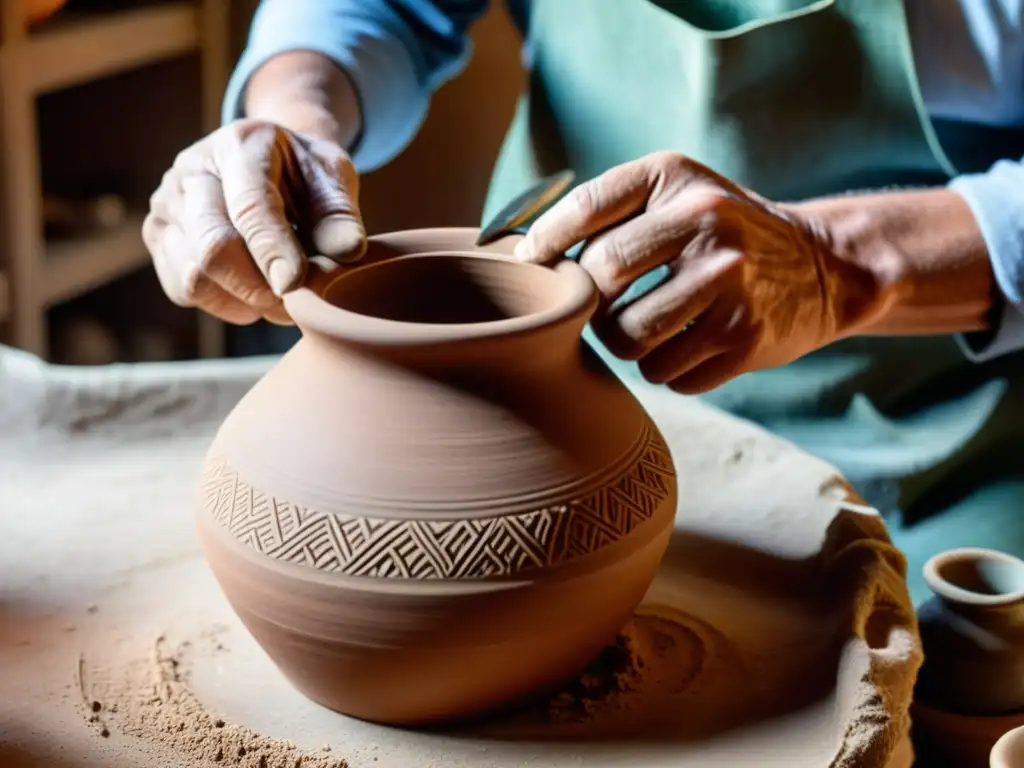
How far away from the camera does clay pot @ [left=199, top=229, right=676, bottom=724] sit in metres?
0.88

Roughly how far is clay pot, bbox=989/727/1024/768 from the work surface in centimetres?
11

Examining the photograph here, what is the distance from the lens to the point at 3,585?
3.83ft

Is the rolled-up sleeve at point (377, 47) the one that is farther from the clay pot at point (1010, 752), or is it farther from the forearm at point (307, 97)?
the clay pot at point (1010, 752)

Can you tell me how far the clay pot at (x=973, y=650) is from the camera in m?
1.17

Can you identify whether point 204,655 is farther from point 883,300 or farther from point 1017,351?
point 1017,351

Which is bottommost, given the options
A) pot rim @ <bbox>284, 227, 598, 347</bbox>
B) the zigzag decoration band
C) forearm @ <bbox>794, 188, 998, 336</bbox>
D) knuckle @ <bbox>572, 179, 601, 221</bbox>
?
the zigzag decoration band

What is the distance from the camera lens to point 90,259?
8.05 feet

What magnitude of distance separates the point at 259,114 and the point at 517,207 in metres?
0.48

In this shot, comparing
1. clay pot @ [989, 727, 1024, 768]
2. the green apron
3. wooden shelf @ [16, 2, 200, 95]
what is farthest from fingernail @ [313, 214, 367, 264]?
wooden shelf @ [16, 2, 200, 95]

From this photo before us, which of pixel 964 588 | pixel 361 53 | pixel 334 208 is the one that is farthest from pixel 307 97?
pixel 964 588

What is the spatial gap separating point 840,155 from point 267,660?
0.89 meters

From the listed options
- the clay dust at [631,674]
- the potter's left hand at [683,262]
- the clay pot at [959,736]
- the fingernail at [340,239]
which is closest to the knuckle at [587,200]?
the potter's left hand at [683,262]

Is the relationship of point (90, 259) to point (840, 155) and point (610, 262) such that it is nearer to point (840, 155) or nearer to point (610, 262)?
point (840, 155)

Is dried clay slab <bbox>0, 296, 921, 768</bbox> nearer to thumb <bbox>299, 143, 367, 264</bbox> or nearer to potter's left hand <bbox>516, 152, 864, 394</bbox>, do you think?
potter's left hand <bbox>516, 152, 864, 394</bbox>
